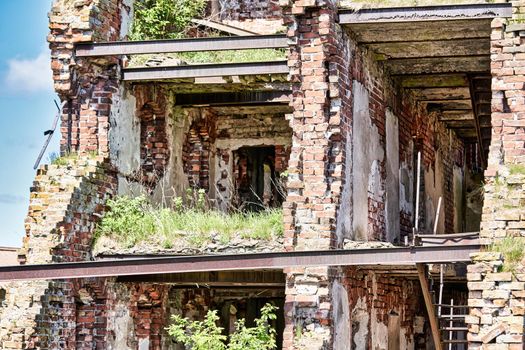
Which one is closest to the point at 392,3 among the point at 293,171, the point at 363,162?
the point at 363,162

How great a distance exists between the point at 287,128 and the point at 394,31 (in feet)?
14.1

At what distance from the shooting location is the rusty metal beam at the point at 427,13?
1301 centimetres

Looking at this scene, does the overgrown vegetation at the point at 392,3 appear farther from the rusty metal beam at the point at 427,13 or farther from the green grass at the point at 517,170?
the green grass at the point at 517,170

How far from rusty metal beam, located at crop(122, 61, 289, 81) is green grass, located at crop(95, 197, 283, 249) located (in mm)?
1754

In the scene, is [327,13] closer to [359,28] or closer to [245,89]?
[359,28]

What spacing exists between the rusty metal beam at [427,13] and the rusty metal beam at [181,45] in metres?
1.03

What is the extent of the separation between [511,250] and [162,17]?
24.8 ft

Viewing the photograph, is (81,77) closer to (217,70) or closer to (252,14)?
(217,70)

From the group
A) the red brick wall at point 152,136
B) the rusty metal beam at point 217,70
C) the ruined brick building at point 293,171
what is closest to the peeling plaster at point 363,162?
the ruined brick building at point 293,171

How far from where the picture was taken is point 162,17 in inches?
652

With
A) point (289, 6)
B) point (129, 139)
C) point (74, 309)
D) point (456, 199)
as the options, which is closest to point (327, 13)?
point (289, 6)

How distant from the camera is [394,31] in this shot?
14000 millimetres

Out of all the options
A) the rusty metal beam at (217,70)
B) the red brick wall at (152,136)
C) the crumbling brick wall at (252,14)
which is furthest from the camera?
the crumbling brick wall at (252,14)

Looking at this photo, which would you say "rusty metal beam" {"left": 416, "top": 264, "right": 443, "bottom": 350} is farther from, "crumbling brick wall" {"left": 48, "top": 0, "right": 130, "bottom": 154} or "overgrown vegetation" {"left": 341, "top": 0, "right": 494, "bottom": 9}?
"crumbling brick wall" {"left": 48, "top": 0, "right": 130, "bottom": 154}
